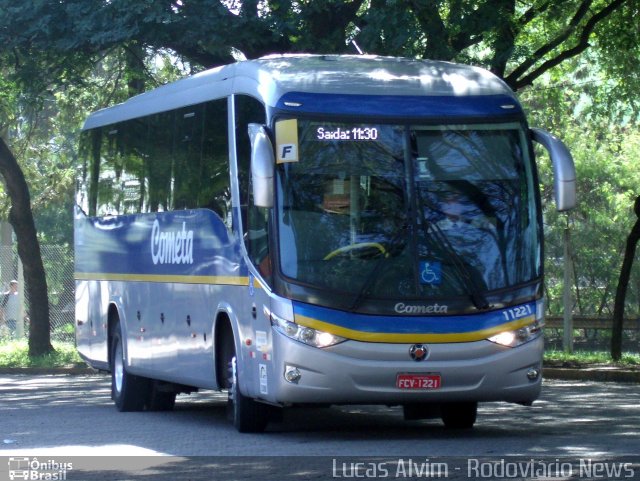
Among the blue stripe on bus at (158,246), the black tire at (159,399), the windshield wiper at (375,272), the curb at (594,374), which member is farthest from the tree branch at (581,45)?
the windshield wiper at (375,272)

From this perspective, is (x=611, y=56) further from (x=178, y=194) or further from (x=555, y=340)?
(x=178, y=194)

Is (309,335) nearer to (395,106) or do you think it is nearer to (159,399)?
(395,106)

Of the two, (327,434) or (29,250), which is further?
(29,250)

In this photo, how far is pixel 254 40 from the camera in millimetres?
21406

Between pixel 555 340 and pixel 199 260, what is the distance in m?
18.6

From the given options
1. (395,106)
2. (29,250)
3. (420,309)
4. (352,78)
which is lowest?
(420,309)

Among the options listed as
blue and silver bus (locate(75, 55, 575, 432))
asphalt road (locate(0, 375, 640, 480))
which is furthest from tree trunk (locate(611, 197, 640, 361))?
blue and silver bus (locate(75, 55, 575, 432))

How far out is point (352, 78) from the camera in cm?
1340

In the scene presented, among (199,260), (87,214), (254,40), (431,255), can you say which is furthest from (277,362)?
(254,40)

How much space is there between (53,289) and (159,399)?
1895 cm

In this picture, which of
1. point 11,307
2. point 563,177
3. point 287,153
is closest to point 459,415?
point 563,177

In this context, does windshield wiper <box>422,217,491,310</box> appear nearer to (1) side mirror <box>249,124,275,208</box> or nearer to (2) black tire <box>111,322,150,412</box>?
(1) side mirror <box>249,124,275,208</box>

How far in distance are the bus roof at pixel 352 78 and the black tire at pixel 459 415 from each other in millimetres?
3054

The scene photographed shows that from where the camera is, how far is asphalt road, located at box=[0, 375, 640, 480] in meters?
11.3
